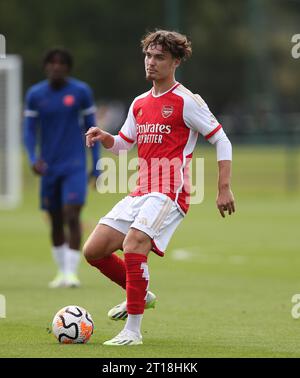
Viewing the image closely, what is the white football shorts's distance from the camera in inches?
344

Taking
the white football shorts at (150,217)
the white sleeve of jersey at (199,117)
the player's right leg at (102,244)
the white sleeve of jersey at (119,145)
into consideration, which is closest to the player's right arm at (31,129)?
the white sleeve of jersey at (119,145)

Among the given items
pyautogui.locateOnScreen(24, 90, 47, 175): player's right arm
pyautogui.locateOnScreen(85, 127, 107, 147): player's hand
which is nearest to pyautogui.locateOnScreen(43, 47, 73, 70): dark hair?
pyautogui.locateOnScreen(24, 90, 47, 175): player's right arm

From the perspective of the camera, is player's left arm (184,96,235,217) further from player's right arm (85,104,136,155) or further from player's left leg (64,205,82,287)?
player's left leg (64,205,82,287)

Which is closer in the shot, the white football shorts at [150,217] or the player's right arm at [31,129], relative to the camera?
the white football shorts at [150,217]

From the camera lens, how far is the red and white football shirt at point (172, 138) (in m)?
8.95

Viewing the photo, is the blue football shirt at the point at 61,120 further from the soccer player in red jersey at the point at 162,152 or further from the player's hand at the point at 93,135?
the player's hand at the point at 93,135

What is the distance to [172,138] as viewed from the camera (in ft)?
29.4

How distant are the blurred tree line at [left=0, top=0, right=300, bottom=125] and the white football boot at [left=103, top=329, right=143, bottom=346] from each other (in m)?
40.2

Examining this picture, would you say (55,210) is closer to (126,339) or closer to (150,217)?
(150,217)

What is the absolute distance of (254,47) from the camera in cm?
5084

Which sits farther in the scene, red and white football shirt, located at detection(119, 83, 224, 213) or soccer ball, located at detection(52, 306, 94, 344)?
red and white football shirt, located at detection(119, 83, 224, 213)

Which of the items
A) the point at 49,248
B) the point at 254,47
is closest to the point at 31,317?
the point at 49,248

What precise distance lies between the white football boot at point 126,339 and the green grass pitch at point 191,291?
97 mm
